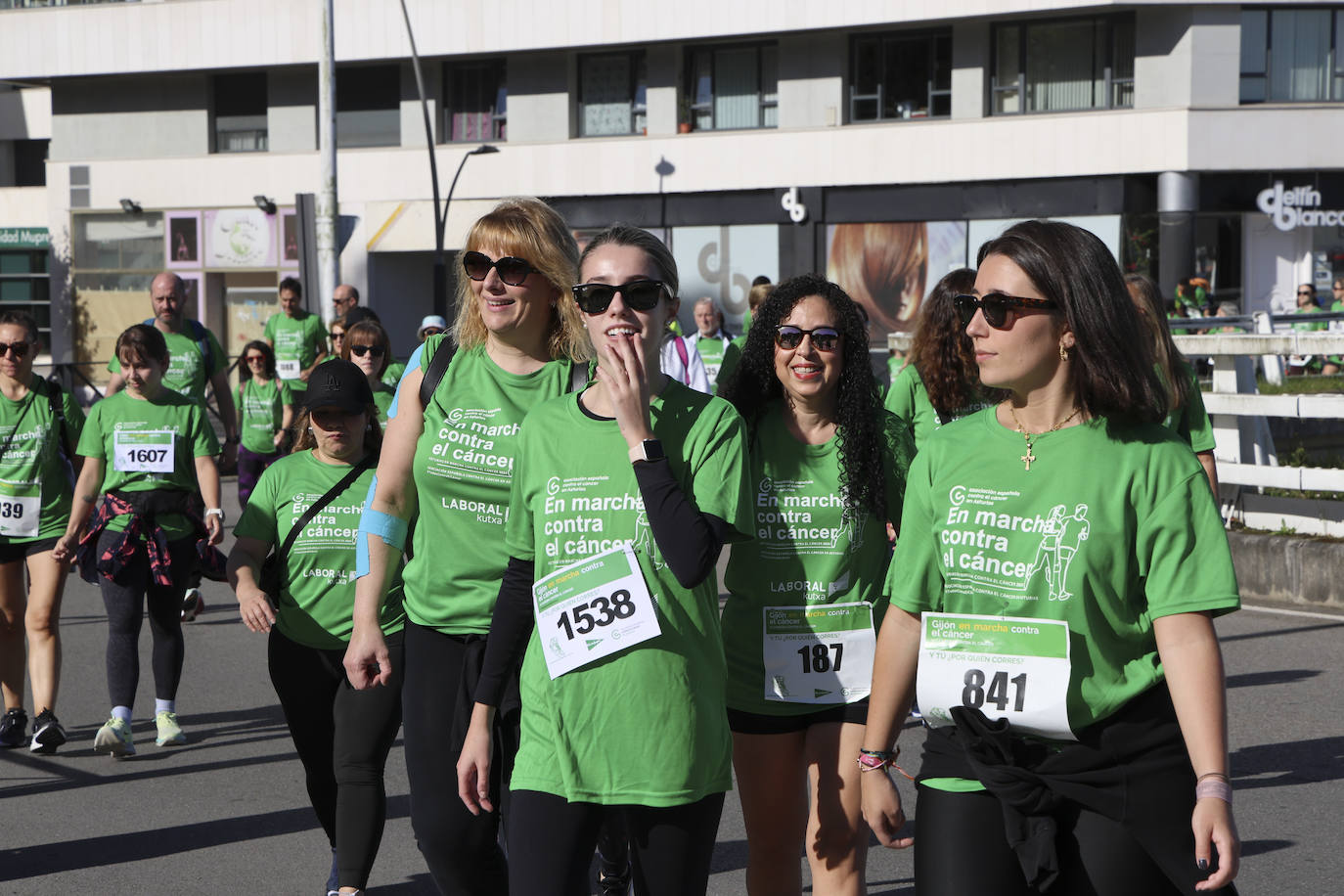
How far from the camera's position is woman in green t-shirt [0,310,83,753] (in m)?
7.63

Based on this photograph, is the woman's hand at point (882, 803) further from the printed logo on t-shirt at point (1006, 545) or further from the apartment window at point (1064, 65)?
the apartment window at point (1064, 65)

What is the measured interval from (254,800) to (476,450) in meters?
3.40

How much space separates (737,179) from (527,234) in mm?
31860

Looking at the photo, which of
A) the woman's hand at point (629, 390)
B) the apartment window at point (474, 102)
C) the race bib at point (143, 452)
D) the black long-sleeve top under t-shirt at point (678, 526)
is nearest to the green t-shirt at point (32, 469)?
the race bib at point (143, 452)

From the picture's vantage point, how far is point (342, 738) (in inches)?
190

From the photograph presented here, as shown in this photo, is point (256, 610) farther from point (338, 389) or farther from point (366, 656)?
point (366, 656)

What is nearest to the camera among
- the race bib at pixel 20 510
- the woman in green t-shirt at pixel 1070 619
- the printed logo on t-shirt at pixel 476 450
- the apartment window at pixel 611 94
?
the woman in green t-shirt at pixel 1070 619

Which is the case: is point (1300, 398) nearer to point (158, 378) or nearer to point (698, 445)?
point (158, 378)

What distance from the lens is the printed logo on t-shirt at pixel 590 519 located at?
323 centimetres

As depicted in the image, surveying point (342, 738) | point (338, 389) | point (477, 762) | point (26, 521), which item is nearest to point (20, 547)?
point (26, 521)

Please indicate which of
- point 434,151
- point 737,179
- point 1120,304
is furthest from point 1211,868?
point 434,151

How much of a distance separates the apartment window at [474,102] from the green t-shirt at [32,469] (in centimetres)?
3100

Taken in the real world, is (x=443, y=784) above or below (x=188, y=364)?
below

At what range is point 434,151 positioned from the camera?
3703 centimetres
